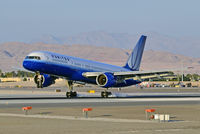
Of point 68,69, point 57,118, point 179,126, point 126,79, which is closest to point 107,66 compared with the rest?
point 126,79

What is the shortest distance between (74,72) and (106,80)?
5135 mm

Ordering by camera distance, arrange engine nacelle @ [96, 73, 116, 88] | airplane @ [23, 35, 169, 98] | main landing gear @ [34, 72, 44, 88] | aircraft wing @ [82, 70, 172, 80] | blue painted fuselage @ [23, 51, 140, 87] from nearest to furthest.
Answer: blue painted fuselage @ [23, 51, 140, 87], airplane @ [23, 35, 169, 98], main landing gear @ [34, 72, 44, 88], engine nacelle @ [96, 73, 116, 88], aircraft wing @ [82, 70, 172, 80]

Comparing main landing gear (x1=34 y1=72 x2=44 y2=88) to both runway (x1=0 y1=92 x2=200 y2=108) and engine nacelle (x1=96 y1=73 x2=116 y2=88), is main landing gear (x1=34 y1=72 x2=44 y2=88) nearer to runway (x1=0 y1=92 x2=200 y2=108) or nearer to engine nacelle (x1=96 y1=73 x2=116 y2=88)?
runway (x1=0 y1=92 x2=200 y2=108)

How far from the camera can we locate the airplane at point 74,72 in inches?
2785

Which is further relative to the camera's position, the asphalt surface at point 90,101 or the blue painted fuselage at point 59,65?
the blue painted fuselage at point 59,65

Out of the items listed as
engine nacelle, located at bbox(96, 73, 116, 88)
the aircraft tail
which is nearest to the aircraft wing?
engine nacelle, located at bbox(96, 73, 116, 88)

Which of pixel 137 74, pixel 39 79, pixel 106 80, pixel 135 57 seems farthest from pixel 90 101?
pixel 135 57

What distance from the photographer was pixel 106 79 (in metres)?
75.7

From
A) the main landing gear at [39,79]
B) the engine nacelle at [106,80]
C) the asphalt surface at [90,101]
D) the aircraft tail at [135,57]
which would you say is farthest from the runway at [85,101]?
the aircraft tail at [135,57]

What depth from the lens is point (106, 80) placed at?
7562 centimetres

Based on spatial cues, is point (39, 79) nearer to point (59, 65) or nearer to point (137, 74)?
point (59, 65)

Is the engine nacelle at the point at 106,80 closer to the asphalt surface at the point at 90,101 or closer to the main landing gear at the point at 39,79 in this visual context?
the asphalt surface at the point at 90,101

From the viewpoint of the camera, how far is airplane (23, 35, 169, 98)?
70750mm

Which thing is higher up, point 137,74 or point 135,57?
point 135,57
